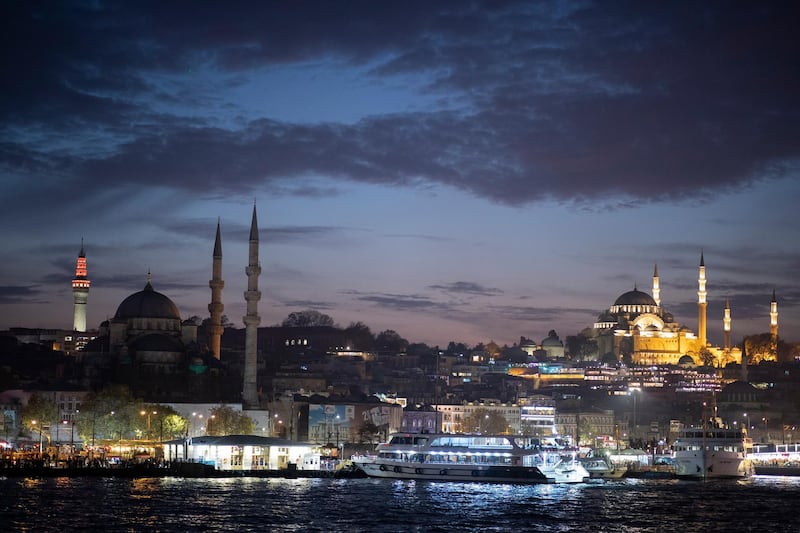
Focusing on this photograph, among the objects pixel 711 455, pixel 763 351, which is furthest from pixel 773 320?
pixel 711 455

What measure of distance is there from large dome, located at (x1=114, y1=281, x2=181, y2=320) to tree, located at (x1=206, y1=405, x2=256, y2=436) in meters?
20.3

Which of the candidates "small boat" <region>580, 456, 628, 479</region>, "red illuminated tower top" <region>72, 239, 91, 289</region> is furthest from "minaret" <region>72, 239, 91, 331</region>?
"small boat" <region>580, 456, 628, 479</region>

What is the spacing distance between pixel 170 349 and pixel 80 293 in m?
27.3

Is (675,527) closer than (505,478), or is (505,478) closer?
→ (675,527)

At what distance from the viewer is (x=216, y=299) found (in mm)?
115625

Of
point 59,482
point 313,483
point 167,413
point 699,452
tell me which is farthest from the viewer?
point 167,413

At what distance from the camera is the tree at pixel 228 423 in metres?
99.2

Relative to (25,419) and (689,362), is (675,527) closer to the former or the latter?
(25,419)

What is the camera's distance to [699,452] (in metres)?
89.4

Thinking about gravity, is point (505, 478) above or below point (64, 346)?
below

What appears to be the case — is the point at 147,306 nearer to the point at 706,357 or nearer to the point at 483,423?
the point at 483,423

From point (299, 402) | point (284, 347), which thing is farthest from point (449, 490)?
point (284, 347)

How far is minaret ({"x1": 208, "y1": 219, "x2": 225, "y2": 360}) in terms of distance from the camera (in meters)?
116

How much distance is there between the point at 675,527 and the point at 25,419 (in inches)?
2027
